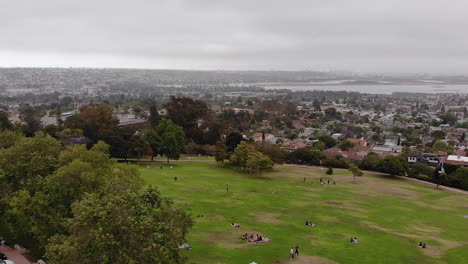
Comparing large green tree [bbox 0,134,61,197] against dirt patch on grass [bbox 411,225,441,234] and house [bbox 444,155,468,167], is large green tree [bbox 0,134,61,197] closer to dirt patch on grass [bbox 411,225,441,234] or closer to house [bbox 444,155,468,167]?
dirt patch on grass [bbox 411,225,441,234]

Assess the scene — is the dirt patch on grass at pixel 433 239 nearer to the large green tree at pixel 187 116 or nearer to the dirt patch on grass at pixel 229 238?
the dirt patch on grass at pixel 229 238

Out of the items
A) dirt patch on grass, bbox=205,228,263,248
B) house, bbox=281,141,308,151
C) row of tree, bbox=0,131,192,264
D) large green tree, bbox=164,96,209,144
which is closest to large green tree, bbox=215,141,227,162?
large green tree, bbox=164,96,209,144

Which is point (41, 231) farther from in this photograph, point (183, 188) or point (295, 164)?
point (295, 164)

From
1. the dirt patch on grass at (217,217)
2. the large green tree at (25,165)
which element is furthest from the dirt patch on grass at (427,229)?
the large green tree at (25,165)

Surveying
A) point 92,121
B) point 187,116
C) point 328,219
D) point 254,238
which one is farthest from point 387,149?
point 254,238

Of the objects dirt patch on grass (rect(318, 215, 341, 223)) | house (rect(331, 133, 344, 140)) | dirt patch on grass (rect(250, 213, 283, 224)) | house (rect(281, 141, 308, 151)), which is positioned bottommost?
house (rect(331, 133, 344, 140))

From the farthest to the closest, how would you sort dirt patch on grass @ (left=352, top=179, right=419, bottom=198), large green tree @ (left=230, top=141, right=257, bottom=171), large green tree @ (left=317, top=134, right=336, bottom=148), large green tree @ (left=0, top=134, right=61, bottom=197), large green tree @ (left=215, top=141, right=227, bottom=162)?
large green tree @ (left=317, top=134, right=336, bottom=148) → large green tree @ (left=215, top=141, right=227, bottom=162) → large green tree @ (left=230, top=141, right=257, bottom=171) → dirt patch on grass @ (left=352, top=179, right=419, bottom=198) → large green tree @ (left=0, top=134, right=61, bottom=197)

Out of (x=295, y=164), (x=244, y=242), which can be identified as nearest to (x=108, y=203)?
(x=244, y=242)

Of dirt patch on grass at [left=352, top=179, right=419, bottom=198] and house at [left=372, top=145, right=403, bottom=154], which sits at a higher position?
dirt patch on grass at [left=352, top=179, right=419, bottom=198]
